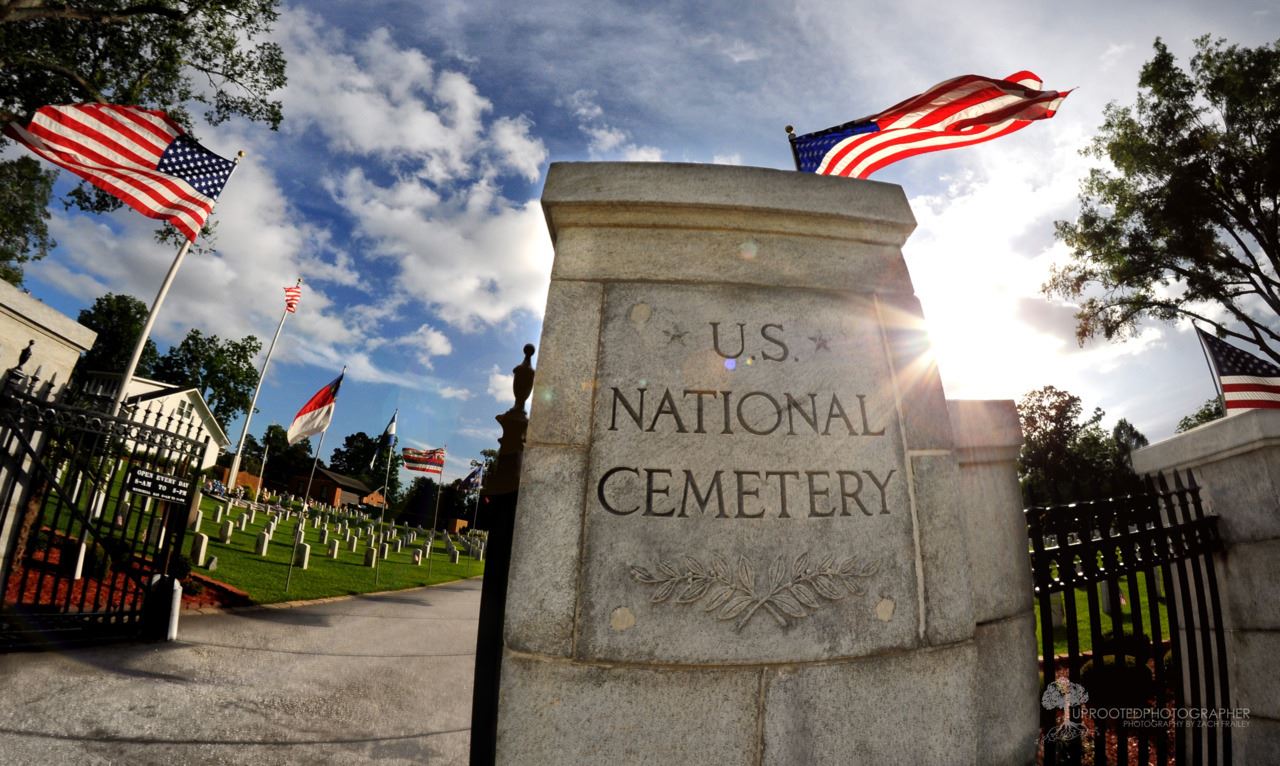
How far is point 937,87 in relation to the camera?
4.80 meters

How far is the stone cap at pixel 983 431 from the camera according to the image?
2.77 m

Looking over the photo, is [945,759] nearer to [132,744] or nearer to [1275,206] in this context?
[132,744]

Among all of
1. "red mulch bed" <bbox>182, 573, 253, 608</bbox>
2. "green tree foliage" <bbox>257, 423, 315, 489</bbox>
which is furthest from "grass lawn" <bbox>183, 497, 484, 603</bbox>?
"green tree foliage" <bbox>257, 423, 315, 489</bbox>

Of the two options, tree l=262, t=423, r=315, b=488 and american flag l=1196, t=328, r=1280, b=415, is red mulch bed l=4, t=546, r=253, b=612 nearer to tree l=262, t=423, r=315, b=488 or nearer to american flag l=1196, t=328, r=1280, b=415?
american flag l=1196, t=328, r=1280, b=415

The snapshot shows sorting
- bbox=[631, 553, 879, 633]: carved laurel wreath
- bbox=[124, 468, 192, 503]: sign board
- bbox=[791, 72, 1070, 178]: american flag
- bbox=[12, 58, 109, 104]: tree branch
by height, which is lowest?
bbox=[631, 553, 879, 633]: carved laurel wreath

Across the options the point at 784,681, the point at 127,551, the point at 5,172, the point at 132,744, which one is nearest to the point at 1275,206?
the point at 784,681

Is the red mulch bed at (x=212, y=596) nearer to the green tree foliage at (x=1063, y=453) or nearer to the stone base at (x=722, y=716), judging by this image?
the stone base at (x=722, y=716)

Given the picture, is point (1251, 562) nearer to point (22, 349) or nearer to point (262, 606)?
point (22, 349)

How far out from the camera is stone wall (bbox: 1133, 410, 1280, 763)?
133 inches

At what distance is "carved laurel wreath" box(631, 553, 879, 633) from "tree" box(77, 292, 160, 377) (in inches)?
2973

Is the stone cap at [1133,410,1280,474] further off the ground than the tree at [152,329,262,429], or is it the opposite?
the tree at [152,329,262,429]

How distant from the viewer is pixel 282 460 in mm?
77625

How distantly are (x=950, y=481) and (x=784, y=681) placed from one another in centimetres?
123

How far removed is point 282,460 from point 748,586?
9227 centimetres
